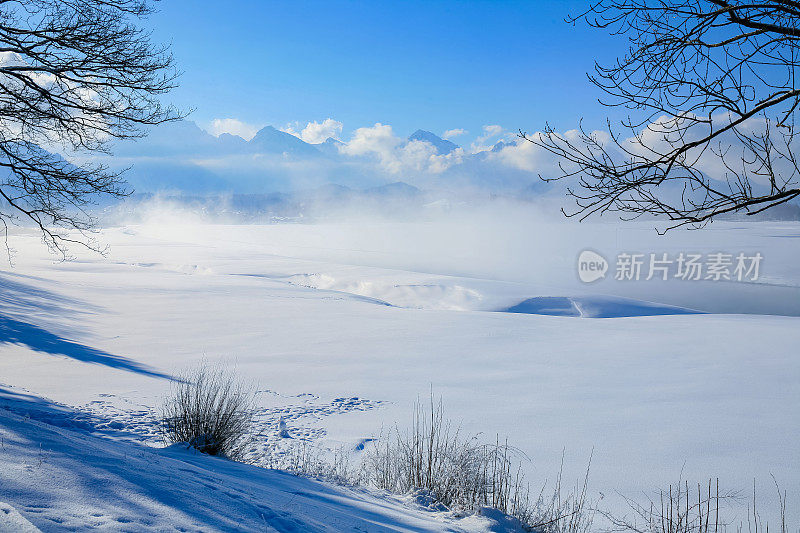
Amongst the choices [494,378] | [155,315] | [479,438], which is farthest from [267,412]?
[155,315]

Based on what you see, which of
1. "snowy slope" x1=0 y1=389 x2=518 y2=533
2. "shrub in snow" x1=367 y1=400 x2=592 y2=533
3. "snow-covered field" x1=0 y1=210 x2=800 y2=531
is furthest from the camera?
"shrub in snow" x1=367 y1=400 x2=592 y2=533

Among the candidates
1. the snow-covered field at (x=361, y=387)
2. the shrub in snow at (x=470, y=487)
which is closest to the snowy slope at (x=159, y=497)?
the snow-covered field at (x=361, y=387)

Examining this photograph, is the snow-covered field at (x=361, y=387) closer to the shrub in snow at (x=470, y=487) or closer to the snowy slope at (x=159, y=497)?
the snowy slope at (x=159, y=497)

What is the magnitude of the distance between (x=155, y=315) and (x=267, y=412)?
9.37 m

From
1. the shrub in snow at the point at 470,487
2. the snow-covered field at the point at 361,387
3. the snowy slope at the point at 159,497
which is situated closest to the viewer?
the snowy slope at the point at 159,497

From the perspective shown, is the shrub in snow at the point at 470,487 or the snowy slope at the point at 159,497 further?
the shrub in snow at the point at 470,487

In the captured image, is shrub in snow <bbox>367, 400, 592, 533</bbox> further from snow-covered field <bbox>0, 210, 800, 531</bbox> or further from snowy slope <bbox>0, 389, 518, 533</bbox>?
snow-covered field <bbox>0, 210, 800, 531</bbox>

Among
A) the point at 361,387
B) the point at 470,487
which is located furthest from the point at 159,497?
the point at 361,387

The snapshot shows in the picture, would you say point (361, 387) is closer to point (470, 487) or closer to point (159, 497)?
point (470, 487)

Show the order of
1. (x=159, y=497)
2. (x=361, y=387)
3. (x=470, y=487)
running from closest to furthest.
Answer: (x=159, y=497) < (x=470, y=487) < (x=361, y=387)

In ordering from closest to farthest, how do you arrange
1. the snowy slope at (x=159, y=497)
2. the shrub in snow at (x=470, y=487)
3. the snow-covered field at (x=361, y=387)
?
the snowy slope at (x=159, y=497), the snow-covered field at (x=361, y=387), the shrub in snow at (x=470, y=487)

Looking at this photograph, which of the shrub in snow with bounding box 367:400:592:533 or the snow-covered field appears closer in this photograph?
the snow-covered field

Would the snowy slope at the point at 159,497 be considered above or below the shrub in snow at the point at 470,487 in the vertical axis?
above

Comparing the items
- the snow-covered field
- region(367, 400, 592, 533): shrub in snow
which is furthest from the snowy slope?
region(367, 400, 592, 533): shrub in snow
